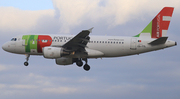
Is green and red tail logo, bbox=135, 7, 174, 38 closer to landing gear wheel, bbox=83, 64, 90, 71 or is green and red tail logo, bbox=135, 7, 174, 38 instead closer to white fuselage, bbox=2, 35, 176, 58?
white fuselage, bbox=2, 35, 176, 58

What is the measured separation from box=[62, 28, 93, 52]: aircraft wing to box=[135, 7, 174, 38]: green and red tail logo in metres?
8.70

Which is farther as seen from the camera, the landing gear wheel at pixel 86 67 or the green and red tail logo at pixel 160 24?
the landing gear wheel at pixel 86 67

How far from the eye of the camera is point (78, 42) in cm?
4744

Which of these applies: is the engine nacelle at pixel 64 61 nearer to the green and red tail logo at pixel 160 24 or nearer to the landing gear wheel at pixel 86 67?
the landing gear wheel at pixel 86 67

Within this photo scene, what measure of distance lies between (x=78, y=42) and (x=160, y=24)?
1311 cm

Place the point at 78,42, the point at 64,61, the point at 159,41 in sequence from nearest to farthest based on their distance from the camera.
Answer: the point at 78,42
the point at 159,41
the point at 64,61

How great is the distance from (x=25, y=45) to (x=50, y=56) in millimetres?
5026

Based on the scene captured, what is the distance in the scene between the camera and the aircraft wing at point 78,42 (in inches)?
1815

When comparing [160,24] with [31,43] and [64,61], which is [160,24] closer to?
[64,61]

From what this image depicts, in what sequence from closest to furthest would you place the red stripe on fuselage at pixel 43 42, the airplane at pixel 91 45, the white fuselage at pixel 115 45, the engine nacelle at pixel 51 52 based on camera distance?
1. the engine nacelle at pixel 51 52
2. the airplane at pixel 91 45
3. the white fuselage at pixel 115 45
4. the red stripe on fuselage at pixel 43 42

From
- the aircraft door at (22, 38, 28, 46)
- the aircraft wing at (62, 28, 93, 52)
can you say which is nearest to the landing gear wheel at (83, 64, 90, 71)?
the aircraft wing at (62, 28, 93, 52)

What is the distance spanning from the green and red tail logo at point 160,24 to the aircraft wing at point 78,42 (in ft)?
28.5

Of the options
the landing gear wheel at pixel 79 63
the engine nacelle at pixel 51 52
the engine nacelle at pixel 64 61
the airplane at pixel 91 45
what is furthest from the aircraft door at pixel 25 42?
the landing gear wheel at pixel 79 63

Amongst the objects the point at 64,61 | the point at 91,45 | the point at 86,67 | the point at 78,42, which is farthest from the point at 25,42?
the point at 86,67
